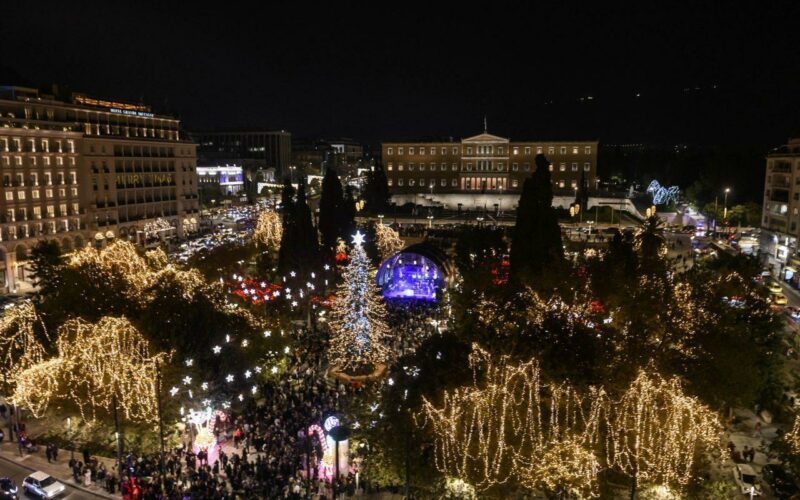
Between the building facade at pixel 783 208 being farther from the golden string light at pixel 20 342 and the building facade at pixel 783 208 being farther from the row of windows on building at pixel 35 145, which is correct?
the row of windows on building at pixel 35 145

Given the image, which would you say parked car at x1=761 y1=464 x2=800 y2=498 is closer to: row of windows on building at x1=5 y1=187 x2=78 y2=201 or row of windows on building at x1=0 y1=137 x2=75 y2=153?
row of windows on building at x1=5 y1=187 x2=78 y2=201

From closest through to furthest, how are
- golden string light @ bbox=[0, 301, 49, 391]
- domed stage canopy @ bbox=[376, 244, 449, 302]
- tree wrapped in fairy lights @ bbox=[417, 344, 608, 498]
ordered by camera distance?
tree wrapped in fairy lights @ bbox=[417, 344, 608, 498]
golden string light @ bbox=[0, 301, 49, 391]
domed stage canopy @ bbox=[376, 244, 449, 302]

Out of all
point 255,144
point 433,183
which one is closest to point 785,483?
point 433,183

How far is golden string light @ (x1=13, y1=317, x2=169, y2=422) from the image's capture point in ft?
67.5

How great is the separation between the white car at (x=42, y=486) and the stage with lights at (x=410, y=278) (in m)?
26.4

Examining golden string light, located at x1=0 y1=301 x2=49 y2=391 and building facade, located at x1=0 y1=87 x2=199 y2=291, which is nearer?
golden string light, located at x1=0 y1=301 x2=49 y2=391

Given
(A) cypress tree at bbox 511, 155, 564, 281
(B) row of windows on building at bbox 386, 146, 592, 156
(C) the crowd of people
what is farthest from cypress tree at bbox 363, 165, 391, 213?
(C) the crowd of people

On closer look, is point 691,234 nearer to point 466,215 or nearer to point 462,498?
point 466,215

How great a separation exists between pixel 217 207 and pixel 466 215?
4359 centimetres

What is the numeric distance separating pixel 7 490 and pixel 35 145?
4247cm

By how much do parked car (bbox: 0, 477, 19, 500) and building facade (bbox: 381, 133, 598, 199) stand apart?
7940cm

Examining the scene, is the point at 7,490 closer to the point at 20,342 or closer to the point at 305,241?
the point at 20,342

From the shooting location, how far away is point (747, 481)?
62.8ft

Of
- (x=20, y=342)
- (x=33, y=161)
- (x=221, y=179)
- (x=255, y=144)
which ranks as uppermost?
(x=255, y=144)
